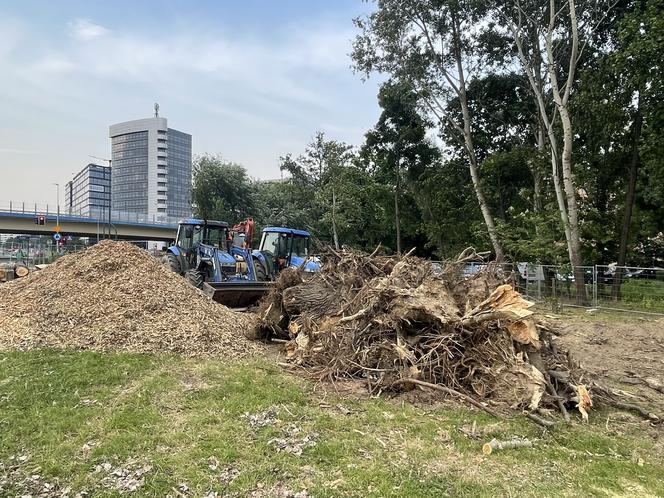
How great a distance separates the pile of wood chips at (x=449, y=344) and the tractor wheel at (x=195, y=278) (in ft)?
17.4

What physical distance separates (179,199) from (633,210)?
187 ft

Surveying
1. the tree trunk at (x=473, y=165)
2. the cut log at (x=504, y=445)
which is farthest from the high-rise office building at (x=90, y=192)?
the cut log at (x=504, y=445)

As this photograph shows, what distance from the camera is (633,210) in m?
16.7

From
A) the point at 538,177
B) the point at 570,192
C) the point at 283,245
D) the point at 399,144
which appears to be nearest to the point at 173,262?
the point at 283,245

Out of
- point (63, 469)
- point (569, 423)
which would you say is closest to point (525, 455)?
point (569, 423)

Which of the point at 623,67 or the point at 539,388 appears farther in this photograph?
the point at 623,67

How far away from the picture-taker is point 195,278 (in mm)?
11969

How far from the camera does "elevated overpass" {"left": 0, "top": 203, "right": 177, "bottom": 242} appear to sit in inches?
1609

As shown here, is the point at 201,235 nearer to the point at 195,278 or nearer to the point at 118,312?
the point at 195,278

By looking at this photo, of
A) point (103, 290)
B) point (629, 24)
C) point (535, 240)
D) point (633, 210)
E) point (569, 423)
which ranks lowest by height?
point (569, 423)

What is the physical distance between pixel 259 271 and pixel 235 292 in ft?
11.7

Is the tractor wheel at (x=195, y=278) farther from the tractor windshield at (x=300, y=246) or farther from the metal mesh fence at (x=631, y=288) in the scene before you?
the metal mesh fence at (x=631, y=288)

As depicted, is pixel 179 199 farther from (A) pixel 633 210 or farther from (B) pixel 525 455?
(B) pixel 525 455

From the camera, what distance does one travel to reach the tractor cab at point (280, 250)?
1458 centimetres
